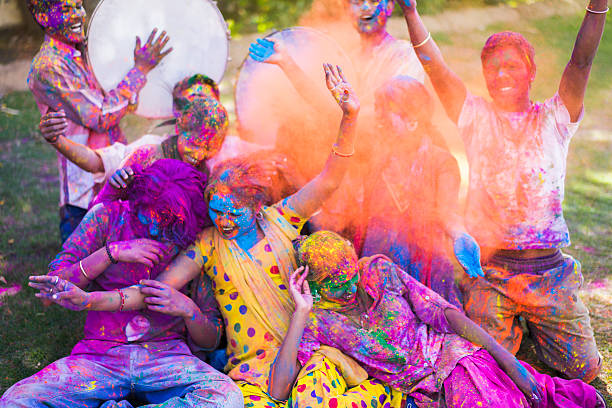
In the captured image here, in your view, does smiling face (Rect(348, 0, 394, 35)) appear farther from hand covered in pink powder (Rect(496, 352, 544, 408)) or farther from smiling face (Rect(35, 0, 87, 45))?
hand covered in pink powder (Rect(496, 352, 544, 408))

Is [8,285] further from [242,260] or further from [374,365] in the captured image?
[374,365]

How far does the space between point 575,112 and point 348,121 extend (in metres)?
1.30

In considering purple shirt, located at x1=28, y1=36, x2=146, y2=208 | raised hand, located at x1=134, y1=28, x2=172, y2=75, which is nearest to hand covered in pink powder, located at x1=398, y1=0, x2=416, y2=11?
raised hand, located at x1=134, y1=28, x2=172, y2=75

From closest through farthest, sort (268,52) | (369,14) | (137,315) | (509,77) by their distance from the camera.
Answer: (137,315) < (509,77) < (268,52) < (369,14)

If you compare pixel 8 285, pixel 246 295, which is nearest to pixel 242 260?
pixel 246 295

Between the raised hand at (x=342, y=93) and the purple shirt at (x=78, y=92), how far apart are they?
1530 millimetres

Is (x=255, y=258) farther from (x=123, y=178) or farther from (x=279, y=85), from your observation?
(x=279, y=85)

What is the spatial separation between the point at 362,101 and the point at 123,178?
152 centimetres

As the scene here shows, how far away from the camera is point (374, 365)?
2.84 m

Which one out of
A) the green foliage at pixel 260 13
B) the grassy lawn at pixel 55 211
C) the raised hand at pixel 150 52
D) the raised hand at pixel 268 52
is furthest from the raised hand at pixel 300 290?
the green foliage at pixel 260 13

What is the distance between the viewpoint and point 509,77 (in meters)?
3.18

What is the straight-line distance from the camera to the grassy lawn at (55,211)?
3609 millimetres

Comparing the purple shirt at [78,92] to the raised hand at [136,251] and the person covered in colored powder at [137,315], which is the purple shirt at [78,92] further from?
the raised hand at [136,251]

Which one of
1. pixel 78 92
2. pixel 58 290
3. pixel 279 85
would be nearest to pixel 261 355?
pixel 58 290
